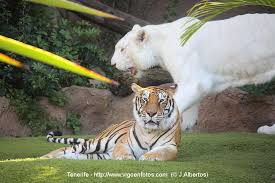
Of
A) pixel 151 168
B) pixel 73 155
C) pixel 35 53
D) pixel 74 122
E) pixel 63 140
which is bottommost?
pixel 74 122

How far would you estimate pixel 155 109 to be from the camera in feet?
12.7

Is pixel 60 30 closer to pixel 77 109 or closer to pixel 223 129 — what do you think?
pixel 77 109

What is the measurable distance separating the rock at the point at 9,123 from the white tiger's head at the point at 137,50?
1782 mm

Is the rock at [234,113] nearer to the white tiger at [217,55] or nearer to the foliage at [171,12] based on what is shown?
the white tiger at [217,55]

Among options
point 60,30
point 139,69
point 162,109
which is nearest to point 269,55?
point 139,69

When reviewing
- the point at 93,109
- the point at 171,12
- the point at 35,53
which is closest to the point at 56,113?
the point at 93,109

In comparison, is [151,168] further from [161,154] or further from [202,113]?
[202,113]

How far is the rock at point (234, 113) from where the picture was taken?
25.5 ft

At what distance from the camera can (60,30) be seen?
9102 millimetres

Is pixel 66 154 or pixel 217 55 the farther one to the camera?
pixel 217 55

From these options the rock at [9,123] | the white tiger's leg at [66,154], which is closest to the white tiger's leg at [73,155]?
the white tiger's leg at [66,154]

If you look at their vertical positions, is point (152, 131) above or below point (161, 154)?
above

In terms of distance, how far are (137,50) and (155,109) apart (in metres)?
2.84

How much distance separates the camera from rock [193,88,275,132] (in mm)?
7758
